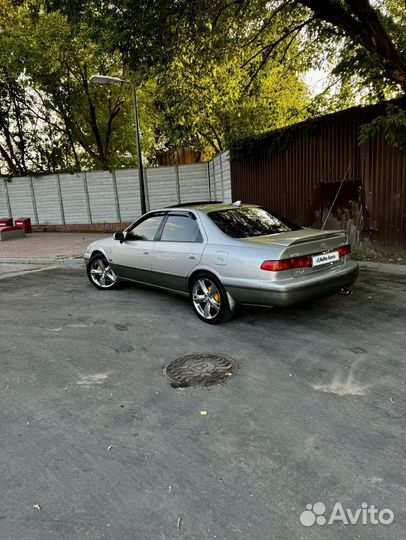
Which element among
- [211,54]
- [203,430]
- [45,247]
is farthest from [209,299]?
[45,247]

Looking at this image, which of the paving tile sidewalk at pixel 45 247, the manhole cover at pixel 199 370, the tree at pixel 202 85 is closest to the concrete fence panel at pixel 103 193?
the paving tile sidewalk at pixel 45 247

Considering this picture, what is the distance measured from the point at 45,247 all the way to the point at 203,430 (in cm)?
1251

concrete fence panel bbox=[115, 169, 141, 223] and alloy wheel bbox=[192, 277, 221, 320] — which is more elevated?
concrete fence panel bbox=[115, 169, 141, 223]

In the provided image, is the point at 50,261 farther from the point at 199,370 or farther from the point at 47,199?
the point at 47,199

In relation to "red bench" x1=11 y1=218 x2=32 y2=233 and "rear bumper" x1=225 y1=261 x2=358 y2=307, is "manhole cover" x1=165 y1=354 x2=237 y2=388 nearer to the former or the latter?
"rear bumper" x1=225 y1=261 x2=358 y2=307

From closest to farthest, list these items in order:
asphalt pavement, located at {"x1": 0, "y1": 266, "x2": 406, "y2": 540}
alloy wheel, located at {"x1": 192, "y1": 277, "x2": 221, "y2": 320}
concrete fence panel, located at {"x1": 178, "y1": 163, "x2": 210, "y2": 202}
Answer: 1. asphalt pavement, located at {"x1": 0, "y1": 266, "x2": 406, "y2": 540}
2. alloy wheel, located at {"x1": 192, "y1": 277, "x2": 221, "y2": 320}
3. concrete fence panel, located at {"x1": 178, "y1": 163, "x2": 210, "y2": 202}

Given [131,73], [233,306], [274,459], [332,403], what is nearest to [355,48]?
[131,73]

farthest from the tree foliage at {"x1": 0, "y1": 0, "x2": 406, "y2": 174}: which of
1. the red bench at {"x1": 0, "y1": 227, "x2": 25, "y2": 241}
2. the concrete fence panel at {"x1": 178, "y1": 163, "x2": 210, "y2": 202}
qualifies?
the red bench at {"x1": 0, "y1": 227, "x2": 25, "y2": 241}

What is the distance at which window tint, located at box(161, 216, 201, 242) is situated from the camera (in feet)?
18.3

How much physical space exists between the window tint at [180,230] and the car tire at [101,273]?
64.7 inches

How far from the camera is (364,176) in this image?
866cm

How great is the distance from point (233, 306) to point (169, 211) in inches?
78.1

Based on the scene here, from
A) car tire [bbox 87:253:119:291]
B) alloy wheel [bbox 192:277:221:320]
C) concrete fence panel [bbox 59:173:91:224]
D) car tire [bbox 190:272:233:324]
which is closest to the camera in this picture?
car tire [bbox 190:272:233:324]

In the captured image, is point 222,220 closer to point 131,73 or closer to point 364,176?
point 364,176
